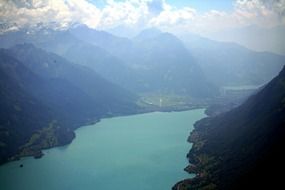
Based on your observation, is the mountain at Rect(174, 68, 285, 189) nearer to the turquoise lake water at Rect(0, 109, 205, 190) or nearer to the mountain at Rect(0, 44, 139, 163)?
the turquoise lake water at Rect(0, 109, 205, 190)

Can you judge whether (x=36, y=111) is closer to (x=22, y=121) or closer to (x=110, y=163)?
(x=22, y=121)

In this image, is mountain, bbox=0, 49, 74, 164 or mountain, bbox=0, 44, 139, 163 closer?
mountain, bbox=0, 49, 74, 164

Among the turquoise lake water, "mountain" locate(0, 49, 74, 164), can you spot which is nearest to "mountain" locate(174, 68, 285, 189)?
the turquoise lake water

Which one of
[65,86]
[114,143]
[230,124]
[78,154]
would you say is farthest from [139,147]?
[65,86]

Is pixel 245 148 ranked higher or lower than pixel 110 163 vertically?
higher

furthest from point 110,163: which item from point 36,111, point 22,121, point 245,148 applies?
point 36,111

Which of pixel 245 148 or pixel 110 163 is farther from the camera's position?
pixel 110 163
